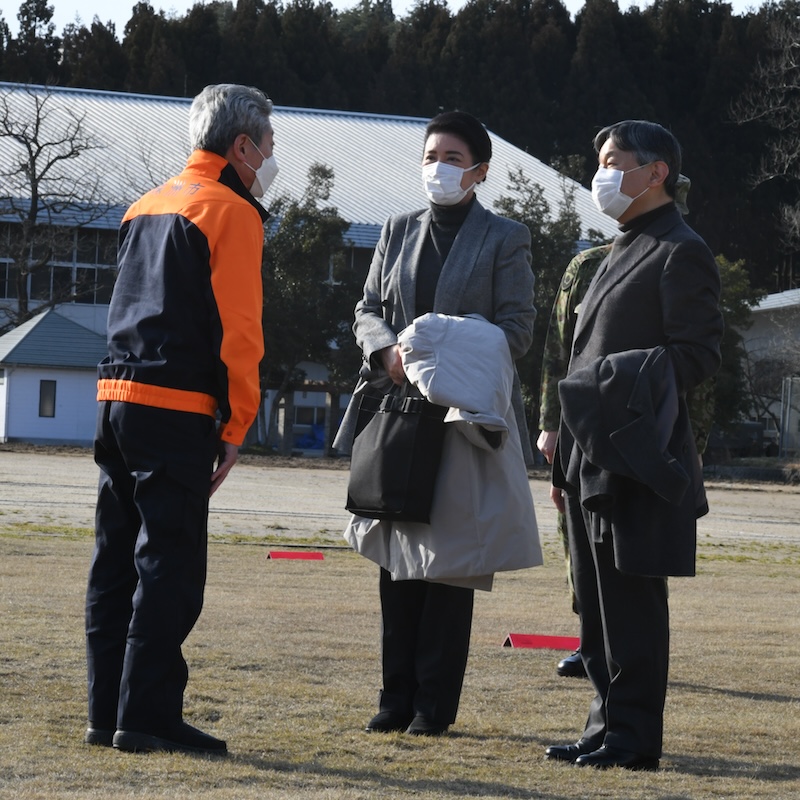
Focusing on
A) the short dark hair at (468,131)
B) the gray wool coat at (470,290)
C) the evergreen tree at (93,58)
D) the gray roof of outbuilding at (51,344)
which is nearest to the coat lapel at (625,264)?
the gray wool coat at (470,290)

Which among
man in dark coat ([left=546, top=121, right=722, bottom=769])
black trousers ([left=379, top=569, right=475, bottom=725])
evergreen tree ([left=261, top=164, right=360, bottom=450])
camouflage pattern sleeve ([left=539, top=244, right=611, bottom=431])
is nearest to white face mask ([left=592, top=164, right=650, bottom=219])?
man in dark coat ([left=546, top=121, right=722, bottom=769])

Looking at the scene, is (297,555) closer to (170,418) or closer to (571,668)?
(571,668)

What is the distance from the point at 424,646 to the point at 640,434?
1.14m

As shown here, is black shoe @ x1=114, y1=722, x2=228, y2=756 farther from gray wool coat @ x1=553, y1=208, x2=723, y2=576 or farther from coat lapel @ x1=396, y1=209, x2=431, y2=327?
coat lapel @ x1=396, y1=209, x2=431, y2=327

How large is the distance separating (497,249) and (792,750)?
185cm

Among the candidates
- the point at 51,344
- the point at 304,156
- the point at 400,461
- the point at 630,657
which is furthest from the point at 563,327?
the point at 304,156

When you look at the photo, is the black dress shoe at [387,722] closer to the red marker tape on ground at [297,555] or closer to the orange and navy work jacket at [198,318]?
the orange and navy work jacket at [198,318]

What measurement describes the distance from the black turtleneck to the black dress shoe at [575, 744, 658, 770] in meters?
1.58

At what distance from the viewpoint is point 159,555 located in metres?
3.98

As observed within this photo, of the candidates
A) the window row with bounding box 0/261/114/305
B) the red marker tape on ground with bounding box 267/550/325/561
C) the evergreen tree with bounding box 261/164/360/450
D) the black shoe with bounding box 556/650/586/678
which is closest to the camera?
the black shoe with bounding box 556/650/586/678

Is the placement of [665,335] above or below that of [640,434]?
above

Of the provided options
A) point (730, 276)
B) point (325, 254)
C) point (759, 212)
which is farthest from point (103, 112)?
point (759, 212)

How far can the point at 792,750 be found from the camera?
4.34 m

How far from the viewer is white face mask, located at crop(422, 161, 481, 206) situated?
15.6 ft
